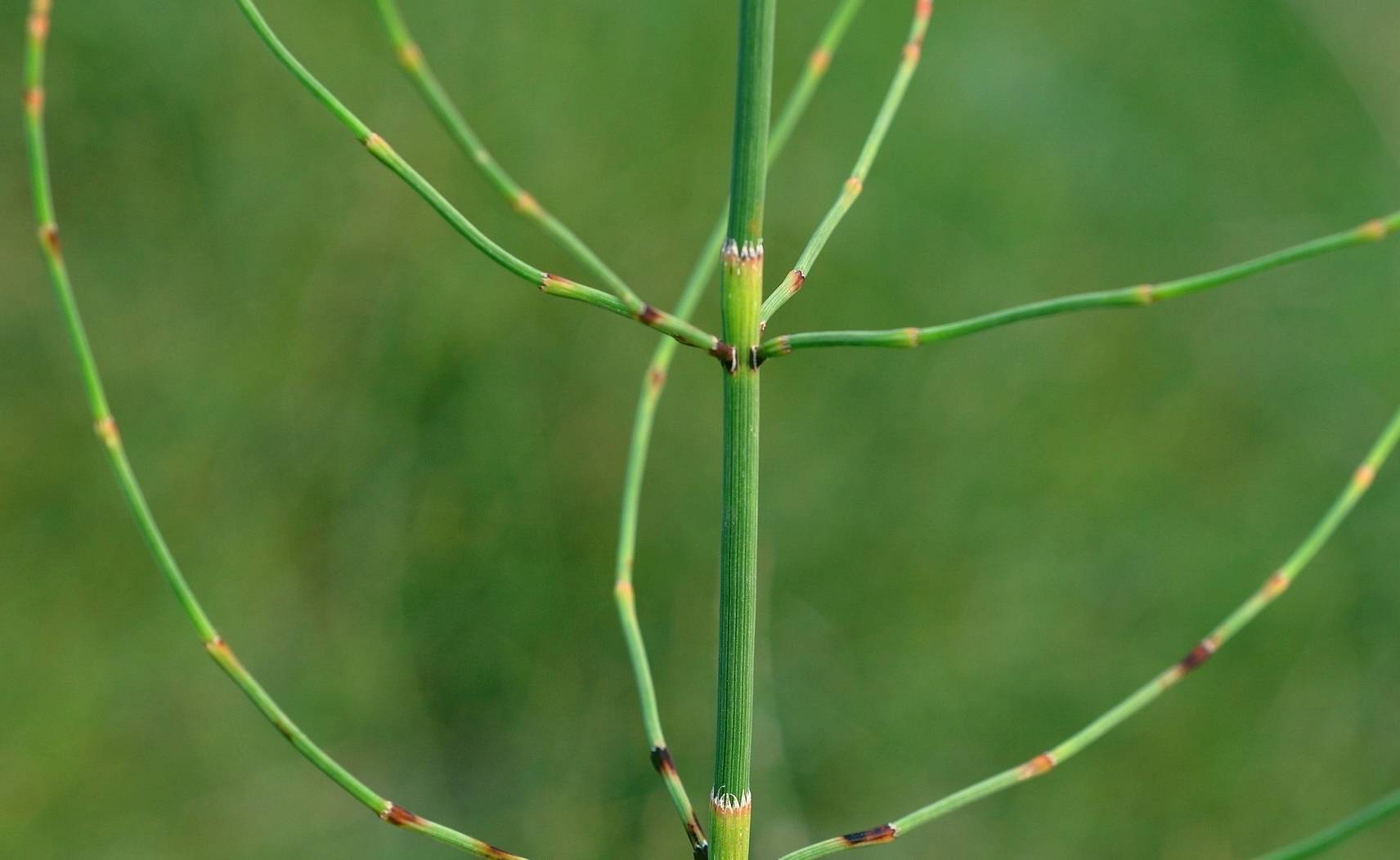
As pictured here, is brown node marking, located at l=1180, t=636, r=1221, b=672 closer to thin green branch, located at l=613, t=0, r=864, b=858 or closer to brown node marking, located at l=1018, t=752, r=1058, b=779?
brown node marking, located at l=1018, t=752, r=1058, b=779

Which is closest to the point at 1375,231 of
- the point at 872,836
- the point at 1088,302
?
the point at 1088,302

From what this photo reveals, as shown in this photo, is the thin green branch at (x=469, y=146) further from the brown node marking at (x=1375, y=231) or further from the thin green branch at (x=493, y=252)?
the brown node marking at (x=1375, y=231)

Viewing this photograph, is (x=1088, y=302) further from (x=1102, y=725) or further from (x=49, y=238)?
(x=49, y=238)

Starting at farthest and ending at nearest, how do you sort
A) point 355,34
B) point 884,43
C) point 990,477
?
point 884,43
point 990,477
point 355,34

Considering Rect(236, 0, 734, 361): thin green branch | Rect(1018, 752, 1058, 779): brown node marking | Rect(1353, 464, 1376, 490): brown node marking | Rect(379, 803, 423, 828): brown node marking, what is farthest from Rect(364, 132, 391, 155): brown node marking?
Rect(1353, 464, 1376, 490): brown node marking

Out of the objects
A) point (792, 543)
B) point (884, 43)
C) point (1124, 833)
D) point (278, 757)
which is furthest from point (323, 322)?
point (1124, 833)

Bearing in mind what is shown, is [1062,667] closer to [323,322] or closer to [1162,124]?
[1162,124]

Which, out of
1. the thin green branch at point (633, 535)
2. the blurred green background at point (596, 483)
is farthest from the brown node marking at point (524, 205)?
the blurred green background at point (596, 483)
